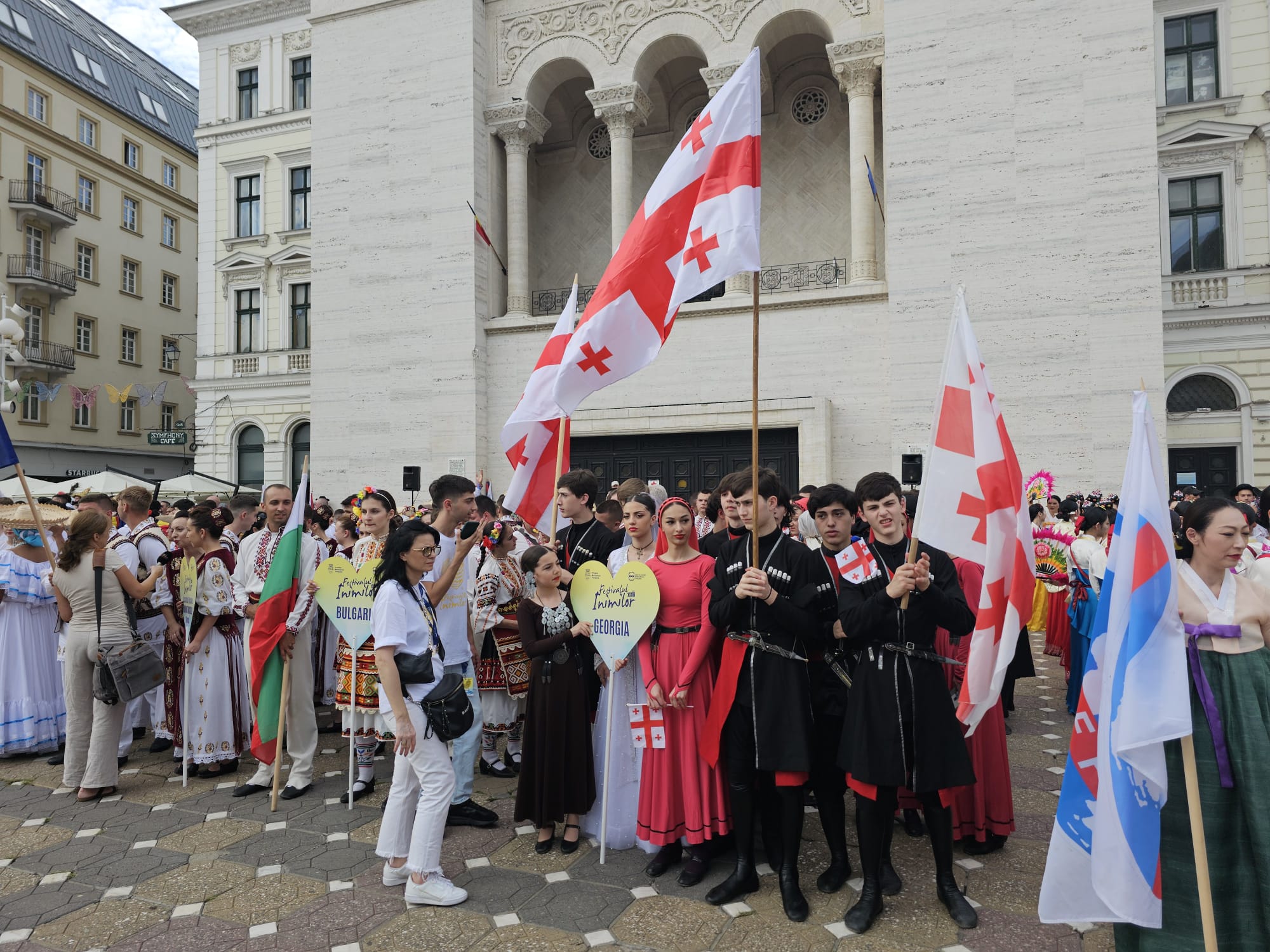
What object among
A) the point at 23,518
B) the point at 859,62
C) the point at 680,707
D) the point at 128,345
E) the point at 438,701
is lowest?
the point at 680,707

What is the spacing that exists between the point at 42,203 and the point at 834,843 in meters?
37.6

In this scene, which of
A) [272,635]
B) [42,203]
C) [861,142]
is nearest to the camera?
[272,635]

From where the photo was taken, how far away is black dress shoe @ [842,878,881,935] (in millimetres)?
3729

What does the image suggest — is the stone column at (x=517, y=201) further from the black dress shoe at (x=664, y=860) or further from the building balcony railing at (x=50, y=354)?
the building balcony railing at (x=50, y=354)

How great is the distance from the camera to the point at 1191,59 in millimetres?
19812

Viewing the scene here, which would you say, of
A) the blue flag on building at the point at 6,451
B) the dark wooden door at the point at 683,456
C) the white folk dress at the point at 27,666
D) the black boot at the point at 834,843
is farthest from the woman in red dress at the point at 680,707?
the dark wooden door at the point at 683,456

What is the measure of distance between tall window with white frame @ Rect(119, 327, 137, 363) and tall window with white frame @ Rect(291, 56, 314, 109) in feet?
49.4

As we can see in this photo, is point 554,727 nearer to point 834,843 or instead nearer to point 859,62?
point 834,843

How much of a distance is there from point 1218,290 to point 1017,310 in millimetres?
6688

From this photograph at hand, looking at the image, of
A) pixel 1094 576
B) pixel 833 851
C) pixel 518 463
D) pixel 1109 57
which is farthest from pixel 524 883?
pixel 1109 57

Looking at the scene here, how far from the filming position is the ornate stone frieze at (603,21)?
18828 millimetres

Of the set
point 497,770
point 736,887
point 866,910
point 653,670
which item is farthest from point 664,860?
point 497,770

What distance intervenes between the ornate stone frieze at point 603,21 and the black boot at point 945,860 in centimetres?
1886

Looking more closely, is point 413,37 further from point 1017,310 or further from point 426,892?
point 426,892
